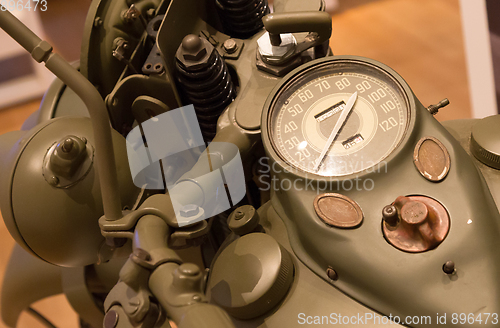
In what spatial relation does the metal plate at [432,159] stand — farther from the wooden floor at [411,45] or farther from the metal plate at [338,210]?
the wooden floor at [411,45]

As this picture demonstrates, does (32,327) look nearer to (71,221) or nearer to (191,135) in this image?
(71,221)

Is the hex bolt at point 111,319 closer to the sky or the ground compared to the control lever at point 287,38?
closer to the ground

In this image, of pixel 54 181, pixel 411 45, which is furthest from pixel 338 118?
pixel 411 45

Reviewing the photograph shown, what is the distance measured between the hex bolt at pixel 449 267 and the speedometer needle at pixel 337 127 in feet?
0.91

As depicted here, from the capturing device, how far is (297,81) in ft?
3.51

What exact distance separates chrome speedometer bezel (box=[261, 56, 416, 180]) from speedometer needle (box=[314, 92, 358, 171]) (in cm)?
4

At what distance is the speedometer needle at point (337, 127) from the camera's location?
38.4 inches

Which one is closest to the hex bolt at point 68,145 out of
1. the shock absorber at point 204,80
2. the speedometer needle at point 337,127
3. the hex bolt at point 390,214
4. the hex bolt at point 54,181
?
the hex bolt at point 54,181

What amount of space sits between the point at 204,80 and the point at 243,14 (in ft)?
0.77

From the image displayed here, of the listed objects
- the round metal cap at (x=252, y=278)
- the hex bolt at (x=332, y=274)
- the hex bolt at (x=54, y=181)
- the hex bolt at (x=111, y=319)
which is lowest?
the hex bolt at (x=332, y=274)

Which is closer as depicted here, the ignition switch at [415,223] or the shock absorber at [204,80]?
the ignition switch at [415,223]

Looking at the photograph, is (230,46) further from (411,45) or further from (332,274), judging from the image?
(411,45)

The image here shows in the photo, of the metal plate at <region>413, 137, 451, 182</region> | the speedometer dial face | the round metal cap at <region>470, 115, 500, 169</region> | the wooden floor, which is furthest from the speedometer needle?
the wooden floor

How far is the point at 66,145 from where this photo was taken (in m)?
1.04
